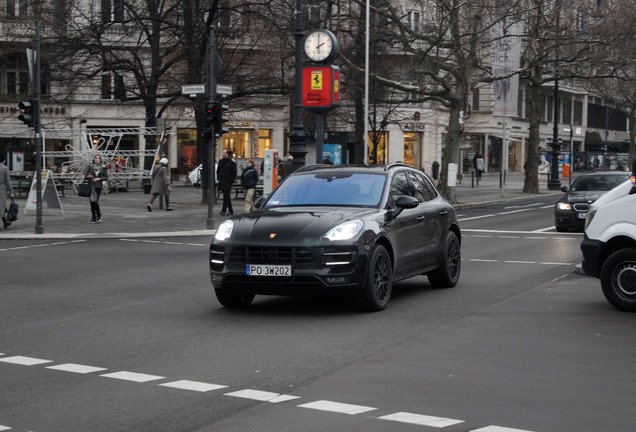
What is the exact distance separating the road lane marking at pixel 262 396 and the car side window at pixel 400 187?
5134 millimetres

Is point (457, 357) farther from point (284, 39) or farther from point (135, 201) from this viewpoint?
point (135, 201)

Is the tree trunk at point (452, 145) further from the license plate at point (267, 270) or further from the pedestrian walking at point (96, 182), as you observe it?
the license plate at point (267, 270)

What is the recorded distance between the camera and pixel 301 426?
18.9ft

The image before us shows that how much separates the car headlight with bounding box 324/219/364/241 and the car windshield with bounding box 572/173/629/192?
49.9 feet

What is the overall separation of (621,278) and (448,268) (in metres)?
2.72

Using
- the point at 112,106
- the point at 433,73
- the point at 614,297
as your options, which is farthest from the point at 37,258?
the point at 112,106

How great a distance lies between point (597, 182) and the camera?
24359 millimetres

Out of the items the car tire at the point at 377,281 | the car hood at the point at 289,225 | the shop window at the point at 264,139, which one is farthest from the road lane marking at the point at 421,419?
the shop window at the point at 264,139

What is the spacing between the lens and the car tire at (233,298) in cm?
1070

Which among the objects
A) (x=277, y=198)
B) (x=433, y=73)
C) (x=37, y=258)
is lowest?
(x=37, y=258)

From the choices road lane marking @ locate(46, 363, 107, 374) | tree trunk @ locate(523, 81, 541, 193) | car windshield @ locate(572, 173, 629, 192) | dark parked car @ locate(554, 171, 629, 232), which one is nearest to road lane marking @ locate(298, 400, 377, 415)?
road lane marking @ locate(46, 363, 107, 374)

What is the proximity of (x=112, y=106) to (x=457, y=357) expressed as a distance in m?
51.8

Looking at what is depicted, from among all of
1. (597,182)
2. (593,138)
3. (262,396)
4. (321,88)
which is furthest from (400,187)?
(593,138)

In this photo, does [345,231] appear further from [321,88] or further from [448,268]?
[321,88]
